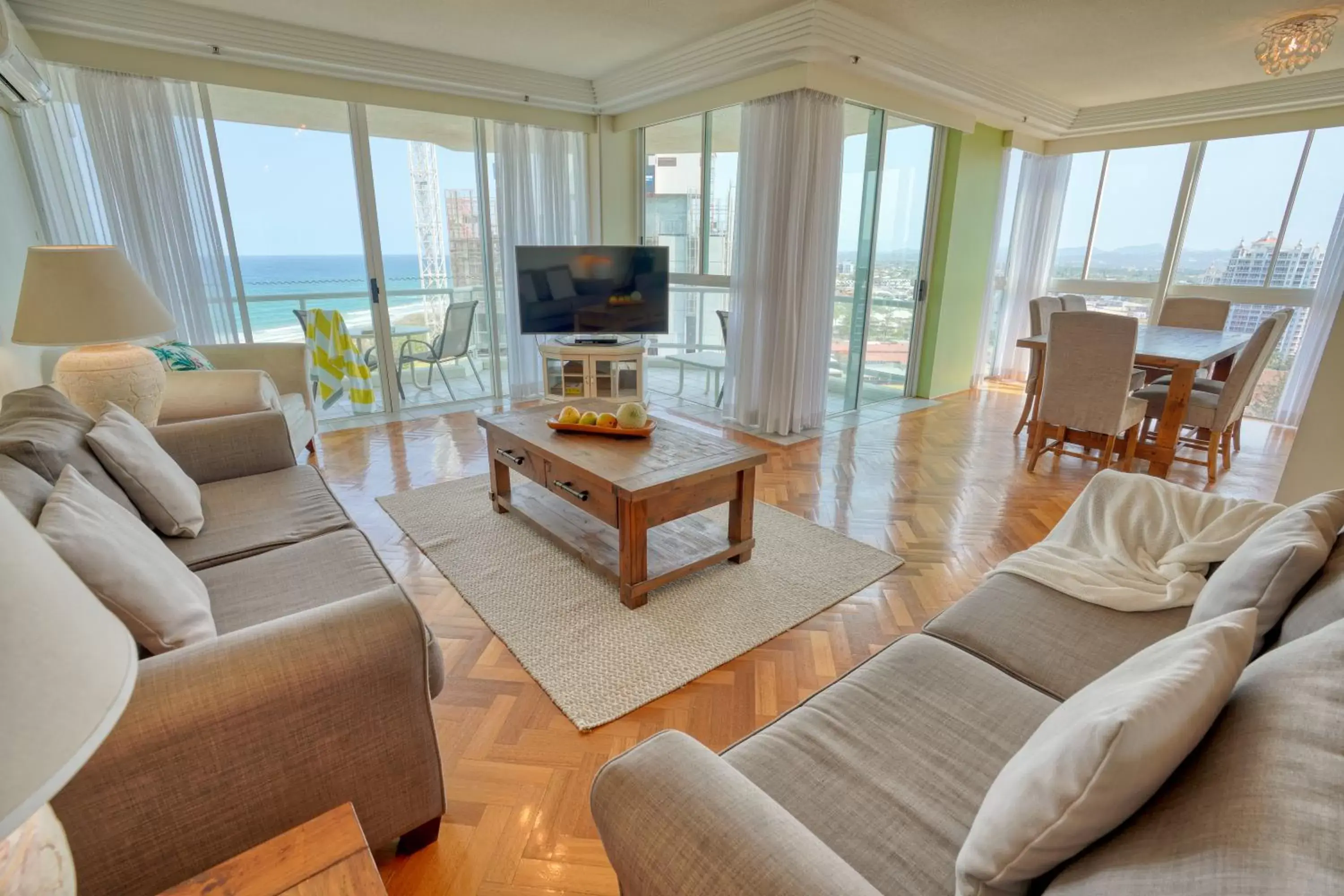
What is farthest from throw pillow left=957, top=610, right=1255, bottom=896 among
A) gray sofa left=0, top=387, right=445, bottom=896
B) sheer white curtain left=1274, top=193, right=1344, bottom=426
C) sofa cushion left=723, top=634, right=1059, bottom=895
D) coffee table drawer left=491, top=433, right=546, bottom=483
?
sheer white curtain left=1274, top=193, right=1344, bottom=426

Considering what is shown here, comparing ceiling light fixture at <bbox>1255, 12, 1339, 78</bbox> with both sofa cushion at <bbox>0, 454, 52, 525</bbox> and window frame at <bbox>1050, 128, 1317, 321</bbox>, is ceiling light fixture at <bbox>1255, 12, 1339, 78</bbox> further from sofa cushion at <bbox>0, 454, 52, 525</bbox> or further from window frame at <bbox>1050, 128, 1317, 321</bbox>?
sofa cushion at <bbox>0, 454, 52, 525</bbox>

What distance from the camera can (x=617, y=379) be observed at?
191 inches

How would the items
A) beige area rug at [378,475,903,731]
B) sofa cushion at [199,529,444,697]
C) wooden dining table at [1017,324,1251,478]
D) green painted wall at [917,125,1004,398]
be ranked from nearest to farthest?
sofa cushion at [199,529,444,697], beige area rug at [378,475,903,731], wooden dining table at [1017,324,1251,478], green painted wall at [917,125,1004,398]

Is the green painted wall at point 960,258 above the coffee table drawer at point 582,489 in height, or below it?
above

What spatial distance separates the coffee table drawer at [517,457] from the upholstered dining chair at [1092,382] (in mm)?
2980

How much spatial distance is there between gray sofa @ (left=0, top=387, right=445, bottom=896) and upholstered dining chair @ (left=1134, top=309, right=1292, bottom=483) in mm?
4167

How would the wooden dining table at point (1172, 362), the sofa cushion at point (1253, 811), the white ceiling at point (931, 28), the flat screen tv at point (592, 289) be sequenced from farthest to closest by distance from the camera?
the flat screen tv at point (592, 289) → the wooden dining table at point (1172, 362) → the white ceiling at point (931, 28) → the sofa cushion at point (1253, 811)

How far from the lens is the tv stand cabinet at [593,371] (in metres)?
4.75

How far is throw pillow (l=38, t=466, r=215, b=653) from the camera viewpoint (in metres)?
1.13

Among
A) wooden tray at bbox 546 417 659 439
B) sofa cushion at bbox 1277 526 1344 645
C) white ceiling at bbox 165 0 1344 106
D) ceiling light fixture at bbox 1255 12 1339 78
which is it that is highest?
white ceiling at bbox 165 0 1344 106

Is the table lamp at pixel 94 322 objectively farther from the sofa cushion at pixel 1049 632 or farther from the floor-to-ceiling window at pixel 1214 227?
the floor-to-ceiling window at pixel 1214 227

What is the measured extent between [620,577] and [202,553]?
1.28 metres

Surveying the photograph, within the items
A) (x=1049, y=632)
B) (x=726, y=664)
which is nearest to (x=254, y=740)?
(x=726, y=664)

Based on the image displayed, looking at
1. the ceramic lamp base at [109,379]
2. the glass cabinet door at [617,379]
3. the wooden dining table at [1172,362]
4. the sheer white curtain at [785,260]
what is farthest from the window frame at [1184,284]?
the ceramic lamp base at [109,379]
